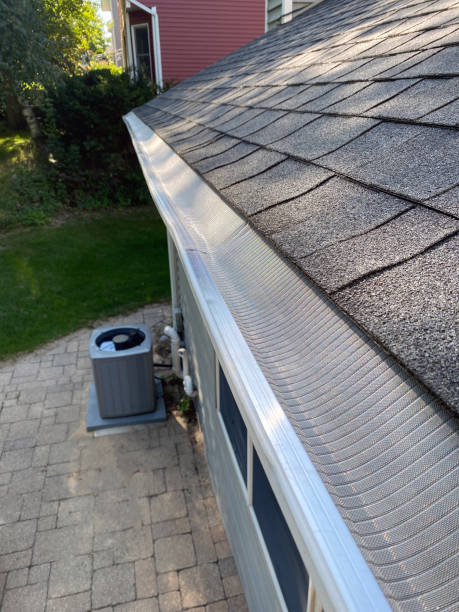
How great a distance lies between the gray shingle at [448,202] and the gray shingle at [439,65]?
1056mm

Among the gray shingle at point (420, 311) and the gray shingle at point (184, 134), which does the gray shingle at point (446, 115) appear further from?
the gray shingle at point (184, 134)

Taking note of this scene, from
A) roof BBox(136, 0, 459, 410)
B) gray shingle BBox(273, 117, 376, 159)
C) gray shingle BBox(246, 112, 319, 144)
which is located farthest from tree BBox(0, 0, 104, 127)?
gray shingle BBox(273, 117, 376, 159)

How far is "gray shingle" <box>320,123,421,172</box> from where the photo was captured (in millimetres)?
1731

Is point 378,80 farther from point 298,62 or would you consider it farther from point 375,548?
point 375,548

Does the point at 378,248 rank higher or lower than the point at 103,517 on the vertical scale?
higher

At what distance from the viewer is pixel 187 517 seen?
403 centimetres

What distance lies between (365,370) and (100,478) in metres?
4.07

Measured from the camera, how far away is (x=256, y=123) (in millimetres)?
3043

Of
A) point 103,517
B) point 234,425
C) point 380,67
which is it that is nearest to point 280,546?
point 234,425

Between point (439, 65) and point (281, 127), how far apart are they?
2.79 ft

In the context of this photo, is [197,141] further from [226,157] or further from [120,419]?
[120,419]

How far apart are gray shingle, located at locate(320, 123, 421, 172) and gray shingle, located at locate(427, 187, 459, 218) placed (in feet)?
1.58

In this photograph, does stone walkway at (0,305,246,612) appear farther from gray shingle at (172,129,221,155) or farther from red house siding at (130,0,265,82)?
red house siding at (130,0,265,82)

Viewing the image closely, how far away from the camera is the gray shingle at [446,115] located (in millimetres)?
1635
